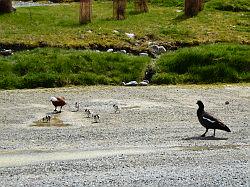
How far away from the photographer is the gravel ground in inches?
494

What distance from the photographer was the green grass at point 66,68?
24516mm

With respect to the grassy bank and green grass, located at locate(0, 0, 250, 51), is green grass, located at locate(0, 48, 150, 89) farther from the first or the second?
green grass, located at locate(0, 0, 250, 51)

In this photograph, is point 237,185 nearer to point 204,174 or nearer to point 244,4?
point 204,174

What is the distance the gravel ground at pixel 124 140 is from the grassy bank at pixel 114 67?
1.30 m

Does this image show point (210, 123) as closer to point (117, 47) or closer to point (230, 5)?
point (117, 47)

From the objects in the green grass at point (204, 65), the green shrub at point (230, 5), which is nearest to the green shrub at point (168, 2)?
the green shrub at point (230, 5)

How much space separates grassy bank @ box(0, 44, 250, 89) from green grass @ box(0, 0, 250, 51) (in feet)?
5.03

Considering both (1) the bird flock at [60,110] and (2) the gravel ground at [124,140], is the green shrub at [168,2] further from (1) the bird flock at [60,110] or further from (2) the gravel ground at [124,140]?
(1) the bird flock at [60,110]

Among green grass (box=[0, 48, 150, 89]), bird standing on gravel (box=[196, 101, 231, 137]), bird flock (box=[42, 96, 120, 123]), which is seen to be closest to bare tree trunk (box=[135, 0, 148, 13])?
green grass (box=[0, 48, 150, 89])

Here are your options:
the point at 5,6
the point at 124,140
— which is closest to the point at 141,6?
the point at 5,6

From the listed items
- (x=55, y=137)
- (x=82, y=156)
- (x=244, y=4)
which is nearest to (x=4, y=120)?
(x=55, y=137)

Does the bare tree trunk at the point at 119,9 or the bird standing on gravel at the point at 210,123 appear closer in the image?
the bird standing on gravel at the point at 210,123

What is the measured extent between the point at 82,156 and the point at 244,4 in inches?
1045

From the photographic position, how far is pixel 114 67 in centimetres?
2603
